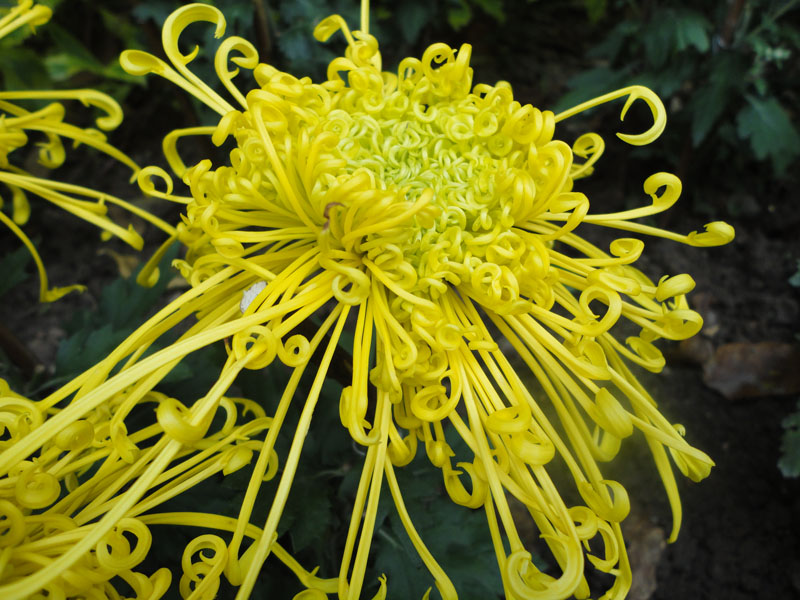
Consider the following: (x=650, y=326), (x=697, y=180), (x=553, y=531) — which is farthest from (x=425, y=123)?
(x=697, y=180)

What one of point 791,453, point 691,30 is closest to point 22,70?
point 691,30

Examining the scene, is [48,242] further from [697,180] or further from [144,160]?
[697,180]

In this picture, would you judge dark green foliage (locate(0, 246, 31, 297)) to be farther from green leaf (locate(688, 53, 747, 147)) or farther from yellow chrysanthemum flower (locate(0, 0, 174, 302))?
green leaf (locate(688, 53, 747, 147))

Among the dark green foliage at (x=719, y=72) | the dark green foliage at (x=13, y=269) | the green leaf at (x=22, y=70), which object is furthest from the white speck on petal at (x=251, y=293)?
the green leaf at (x=22, y=70)

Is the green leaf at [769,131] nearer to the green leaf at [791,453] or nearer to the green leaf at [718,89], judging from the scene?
the green leaf at [718,89]

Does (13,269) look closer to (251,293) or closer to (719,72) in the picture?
(251,293)

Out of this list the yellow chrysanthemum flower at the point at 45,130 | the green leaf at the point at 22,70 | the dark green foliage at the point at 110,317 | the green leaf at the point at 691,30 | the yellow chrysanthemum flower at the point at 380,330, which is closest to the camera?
the yellow chrysanthemum flower at the point at 380,330

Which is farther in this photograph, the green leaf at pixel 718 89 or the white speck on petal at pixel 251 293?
the green leaf at pixel 718 89
